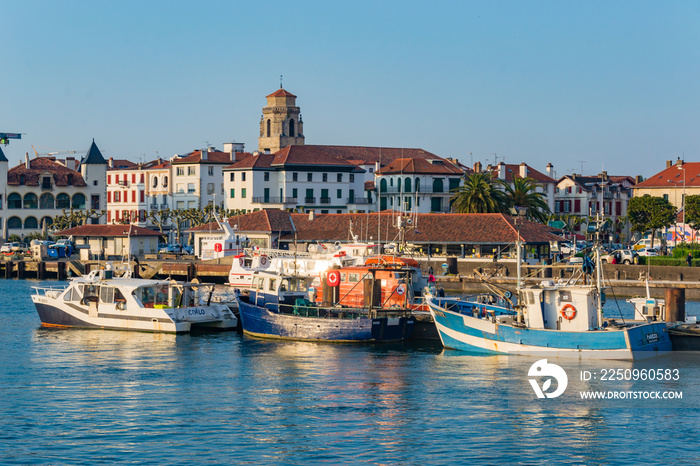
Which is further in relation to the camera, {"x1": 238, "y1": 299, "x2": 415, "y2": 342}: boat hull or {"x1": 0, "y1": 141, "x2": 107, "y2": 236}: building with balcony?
{"x1": 0, "y1": 141, "x2": 107, "y2": 236}: building with balcony

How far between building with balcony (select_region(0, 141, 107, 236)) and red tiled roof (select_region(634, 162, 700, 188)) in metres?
72.1

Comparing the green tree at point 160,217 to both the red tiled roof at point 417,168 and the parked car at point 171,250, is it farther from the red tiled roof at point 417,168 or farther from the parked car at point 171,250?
the red tiled roof at point 417,168

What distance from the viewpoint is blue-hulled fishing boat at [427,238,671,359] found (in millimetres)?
39750

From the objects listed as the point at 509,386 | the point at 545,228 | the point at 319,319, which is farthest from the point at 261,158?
the point at 509,386

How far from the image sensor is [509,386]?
36.2 meters

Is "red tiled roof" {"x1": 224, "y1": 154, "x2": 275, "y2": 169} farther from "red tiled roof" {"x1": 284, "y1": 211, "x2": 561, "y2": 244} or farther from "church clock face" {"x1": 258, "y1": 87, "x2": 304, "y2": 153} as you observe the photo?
"church clock face" {"x1": 258, "y1": 87, "x2": 304, "y2": 153}

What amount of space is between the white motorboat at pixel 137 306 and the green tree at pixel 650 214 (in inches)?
2781

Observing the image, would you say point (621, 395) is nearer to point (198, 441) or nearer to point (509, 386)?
point (509, 386)

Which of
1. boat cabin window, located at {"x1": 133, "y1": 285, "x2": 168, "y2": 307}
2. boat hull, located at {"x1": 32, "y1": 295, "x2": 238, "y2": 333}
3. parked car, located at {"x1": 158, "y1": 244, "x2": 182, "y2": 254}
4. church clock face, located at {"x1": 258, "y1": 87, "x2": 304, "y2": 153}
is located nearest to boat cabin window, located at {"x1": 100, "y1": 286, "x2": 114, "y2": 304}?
boat hull, located at {"x1": 32, "y1": 295, "x2": 238, "y2": 333}

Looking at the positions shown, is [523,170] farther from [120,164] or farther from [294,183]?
[120,164]

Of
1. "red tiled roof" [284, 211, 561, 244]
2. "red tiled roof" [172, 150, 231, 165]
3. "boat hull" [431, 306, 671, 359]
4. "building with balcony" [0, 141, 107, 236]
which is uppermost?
"red tiled roof" [172, 150, 231, 165]

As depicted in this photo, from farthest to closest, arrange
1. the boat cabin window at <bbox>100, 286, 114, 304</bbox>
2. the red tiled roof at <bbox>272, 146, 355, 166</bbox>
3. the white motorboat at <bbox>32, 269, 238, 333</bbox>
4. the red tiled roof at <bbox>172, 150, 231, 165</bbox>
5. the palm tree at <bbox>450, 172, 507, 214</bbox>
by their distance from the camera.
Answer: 1. the red tiled roof at <bbox>172, 150, 231, 165</bbox>
2. the red tiled roof at <bbox>272, 146, 355, 166</bbox>
3. the palm tree at <bbox>450, 172, 507, 214</bbox>
4. the boat cabin window at <bbox>100, 286, 114, 304</bbox>
5. the white motorboat at <bbox>32, 269, 238, 333</bbox>

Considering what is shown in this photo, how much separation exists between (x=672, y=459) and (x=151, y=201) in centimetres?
12020

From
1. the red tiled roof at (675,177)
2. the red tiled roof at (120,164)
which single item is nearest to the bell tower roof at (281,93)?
the red tiled roof at (120,164)
